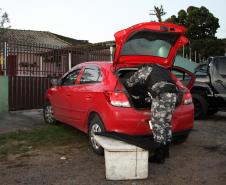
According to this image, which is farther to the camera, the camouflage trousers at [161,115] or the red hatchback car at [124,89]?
the red hatchback car at [124,89]

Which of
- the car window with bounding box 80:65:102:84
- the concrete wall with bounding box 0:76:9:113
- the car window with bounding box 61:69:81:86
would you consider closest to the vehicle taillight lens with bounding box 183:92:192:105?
the car window with bounding box 80:65:102:84

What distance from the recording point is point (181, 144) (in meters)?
7.11

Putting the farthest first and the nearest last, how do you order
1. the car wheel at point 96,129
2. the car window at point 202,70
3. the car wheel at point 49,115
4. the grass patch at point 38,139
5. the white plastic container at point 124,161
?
the car window at point 202,70 → the car wheel at point 49,115 → the grass patch at point 38,139 → the car wheel at point 96,129 → the white plastic container at point 124,161

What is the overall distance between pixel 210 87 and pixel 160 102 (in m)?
4.80

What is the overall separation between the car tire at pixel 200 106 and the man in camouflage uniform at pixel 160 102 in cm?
470

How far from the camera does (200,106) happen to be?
10359 mm

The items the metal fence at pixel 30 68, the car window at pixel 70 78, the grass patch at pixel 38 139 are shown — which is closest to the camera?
the grass patch at pixel 38 139

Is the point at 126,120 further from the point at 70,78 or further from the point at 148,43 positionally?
the point at 70,78

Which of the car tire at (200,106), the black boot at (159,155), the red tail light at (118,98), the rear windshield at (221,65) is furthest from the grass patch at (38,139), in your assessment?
the rear windshield at (221,65)

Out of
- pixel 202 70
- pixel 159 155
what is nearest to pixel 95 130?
pixel 159 155

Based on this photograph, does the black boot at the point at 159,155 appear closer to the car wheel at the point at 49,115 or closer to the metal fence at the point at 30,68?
the car wheel at the point at 49,115

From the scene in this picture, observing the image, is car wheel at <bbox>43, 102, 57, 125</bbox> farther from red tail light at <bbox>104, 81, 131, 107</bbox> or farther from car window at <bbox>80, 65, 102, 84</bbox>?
red tail light at <bbox>104, 81, 131, 107</bbox>

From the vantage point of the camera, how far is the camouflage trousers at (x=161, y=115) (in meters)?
5.64

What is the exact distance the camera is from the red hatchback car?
19.4 feet
